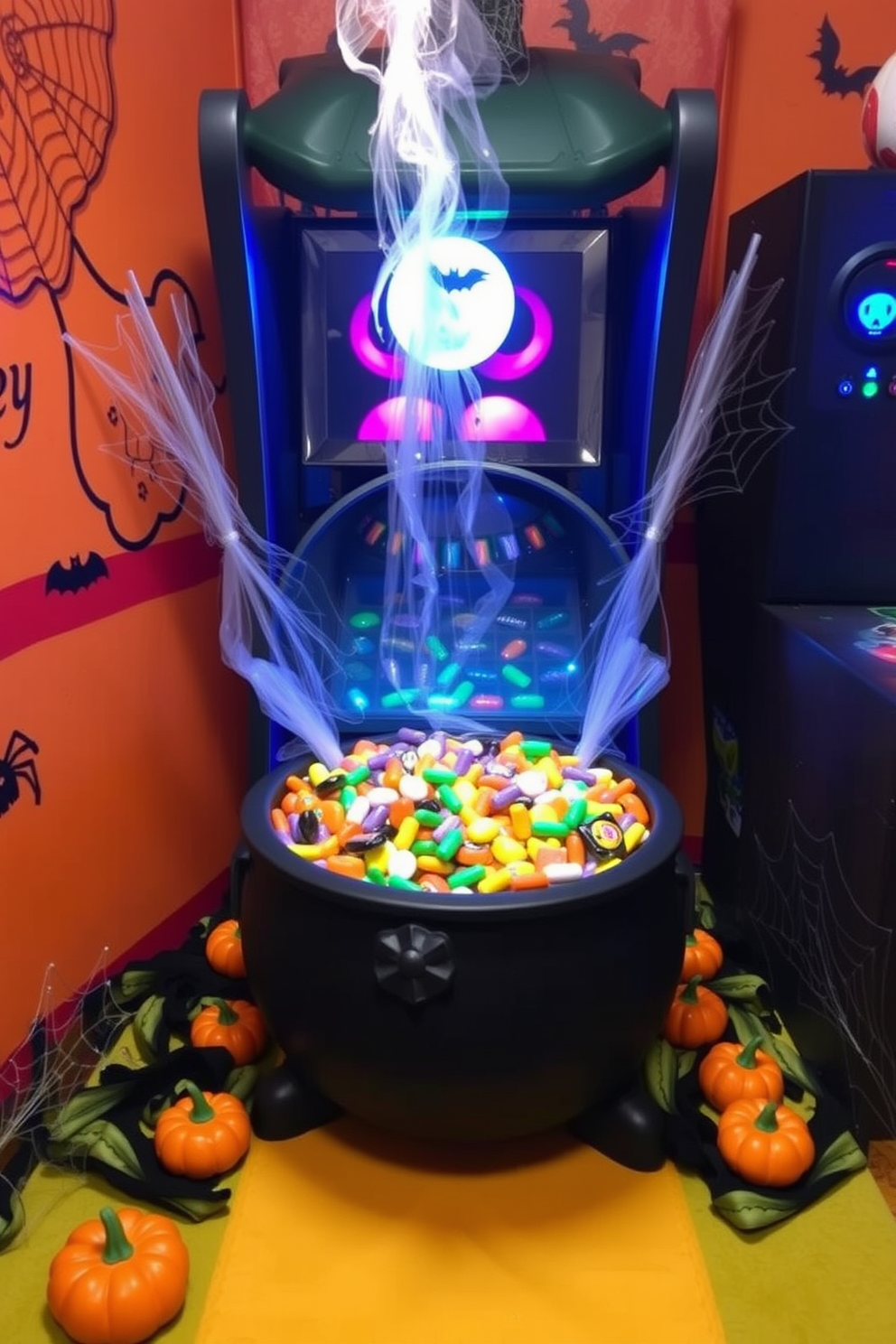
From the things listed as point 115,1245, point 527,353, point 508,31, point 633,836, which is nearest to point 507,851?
point 633,836

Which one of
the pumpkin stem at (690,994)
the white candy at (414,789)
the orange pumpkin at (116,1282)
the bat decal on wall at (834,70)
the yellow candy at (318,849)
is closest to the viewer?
the orange pumpkin at (116,1282)

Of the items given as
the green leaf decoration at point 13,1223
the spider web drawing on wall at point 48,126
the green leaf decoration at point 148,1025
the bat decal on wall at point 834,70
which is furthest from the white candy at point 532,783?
A: the bat decal on wall at point 834,70

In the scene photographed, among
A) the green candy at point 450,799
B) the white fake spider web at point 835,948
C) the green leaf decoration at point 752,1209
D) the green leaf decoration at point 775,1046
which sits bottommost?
the green leaf decoration at point 752,1209

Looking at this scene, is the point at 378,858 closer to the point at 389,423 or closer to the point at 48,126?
the point at 389,423

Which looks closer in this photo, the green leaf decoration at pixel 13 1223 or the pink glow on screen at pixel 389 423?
the green leaf decoration at pixel 13 1223

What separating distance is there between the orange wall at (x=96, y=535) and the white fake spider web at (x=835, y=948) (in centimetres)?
92

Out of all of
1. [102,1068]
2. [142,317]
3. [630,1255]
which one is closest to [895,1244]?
[630,1255]

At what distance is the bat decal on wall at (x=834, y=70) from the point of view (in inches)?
67.5

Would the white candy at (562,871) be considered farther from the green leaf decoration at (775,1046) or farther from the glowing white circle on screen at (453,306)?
the glowing white circle on screen at (453,306)

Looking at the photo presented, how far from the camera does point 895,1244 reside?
1.11m

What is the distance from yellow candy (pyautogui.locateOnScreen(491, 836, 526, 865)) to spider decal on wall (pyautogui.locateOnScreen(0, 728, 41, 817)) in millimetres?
576

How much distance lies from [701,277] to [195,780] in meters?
1.21

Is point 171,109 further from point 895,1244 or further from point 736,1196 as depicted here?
point 895,1244

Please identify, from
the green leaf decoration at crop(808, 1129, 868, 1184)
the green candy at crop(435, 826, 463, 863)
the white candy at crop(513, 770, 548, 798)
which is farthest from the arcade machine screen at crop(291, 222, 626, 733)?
the green leaf decoration at crop(808, 1129, 868, 1184)
